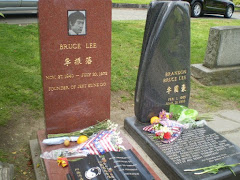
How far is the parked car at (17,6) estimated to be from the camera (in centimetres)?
916

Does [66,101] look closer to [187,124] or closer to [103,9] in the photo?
[103,9]

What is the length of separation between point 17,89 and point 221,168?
3.62m

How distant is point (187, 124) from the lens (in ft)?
12.1

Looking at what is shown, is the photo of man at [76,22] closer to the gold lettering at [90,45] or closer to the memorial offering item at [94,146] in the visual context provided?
the gold lettering at [90,45]

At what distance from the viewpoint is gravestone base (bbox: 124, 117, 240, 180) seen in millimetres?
2982

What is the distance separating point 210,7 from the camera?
13.6 meters

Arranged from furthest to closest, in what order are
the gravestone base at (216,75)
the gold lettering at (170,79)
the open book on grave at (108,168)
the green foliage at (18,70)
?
the gravestone base at (216,75)
the green foliage at (18,70)
the gold lettering at (170,79)
the open book on grave at (108,168)

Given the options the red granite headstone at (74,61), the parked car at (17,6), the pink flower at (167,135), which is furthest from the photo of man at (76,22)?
the parked car at (17,6)

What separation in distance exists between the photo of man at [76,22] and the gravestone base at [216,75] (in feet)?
12.0

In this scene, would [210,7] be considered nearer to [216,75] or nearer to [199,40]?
[199,40]

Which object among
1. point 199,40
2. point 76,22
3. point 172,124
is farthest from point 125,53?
point 76,22

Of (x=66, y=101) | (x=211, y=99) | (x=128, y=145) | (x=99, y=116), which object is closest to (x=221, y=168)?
(x=128, y=145)

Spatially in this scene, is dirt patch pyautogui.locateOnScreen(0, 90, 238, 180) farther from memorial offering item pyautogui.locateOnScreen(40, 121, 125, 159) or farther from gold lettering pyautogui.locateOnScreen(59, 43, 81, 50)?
gold lettering pyautogui.locateOnScreen(59, 43, 81, 50)

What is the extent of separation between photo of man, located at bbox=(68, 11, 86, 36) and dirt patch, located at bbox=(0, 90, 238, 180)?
5.49ft
